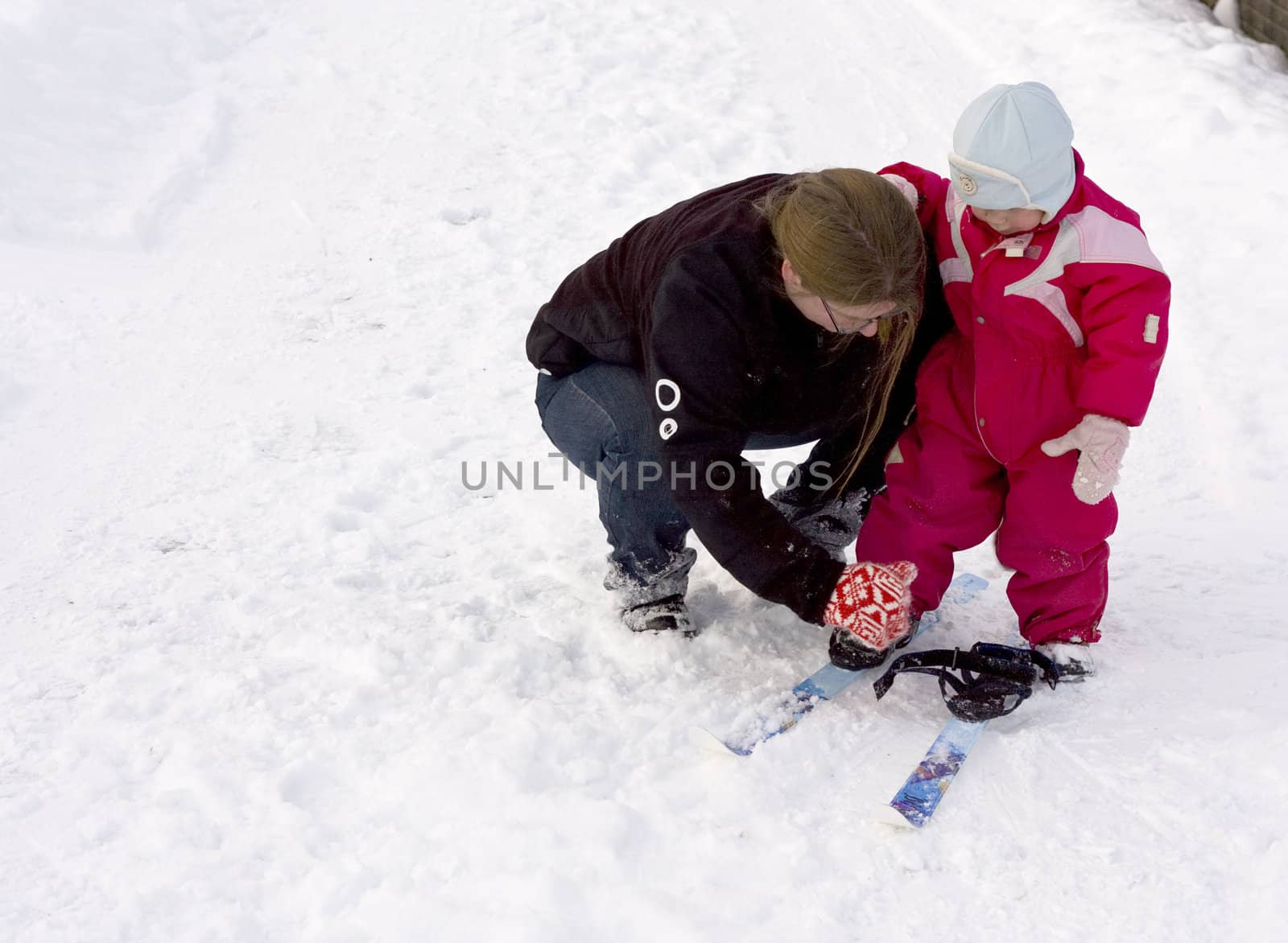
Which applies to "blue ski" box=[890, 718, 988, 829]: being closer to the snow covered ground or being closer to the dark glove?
the snow covered ground

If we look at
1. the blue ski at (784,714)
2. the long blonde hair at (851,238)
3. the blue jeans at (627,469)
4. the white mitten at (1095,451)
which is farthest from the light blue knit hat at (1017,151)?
the blue ski at (784,714)

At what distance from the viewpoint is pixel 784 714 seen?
2.12m

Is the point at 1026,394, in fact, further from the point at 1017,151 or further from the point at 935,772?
the point at 935,772

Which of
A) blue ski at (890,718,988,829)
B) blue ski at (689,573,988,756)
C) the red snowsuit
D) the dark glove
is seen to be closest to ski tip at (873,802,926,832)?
blue ski at (890,718,988,829)

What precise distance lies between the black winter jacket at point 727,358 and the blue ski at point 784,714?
0.56 feet

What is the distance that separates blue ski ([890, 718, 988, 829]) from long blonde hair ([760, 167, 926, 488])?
798 millimetres

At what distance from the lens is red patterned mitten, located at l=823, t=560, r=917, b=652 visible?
2.04m

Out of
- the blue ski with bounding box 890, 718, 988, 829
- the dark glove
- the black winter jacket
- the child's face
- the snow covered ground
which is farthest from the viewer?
the dark glove

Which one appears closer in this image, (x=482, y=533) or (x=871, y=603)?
(x=871, y=603)

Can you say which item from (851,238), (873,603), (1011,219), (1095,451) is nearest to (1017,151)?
(1011,219)

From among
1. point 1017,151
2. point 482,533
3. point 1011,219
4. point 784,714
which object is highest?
point 1017,151

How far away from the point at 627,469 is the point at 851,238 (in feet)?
2.43

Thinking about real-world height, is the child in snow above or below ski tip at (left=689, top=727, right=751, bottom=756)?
above

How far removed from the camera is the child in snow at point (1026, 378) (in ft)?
6.70
